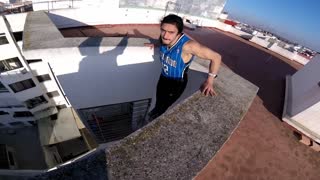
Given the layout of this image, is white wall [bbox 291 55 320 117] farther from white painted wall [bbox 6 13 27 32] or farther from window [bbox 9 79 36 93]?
window [bbox 9 79 36 93]

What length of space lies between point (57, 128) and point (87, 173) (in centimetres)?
1425

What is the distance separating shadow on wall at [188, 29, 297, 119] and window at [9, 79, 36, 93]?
33.7 ft

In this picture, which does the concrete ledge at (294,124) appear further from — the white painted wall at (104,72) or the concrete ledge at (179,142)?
the white painted wall at (104,72)

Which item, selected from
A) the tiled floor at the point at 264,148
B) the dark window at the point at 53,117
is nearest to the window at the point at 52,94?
the dark window at the point at 53,117

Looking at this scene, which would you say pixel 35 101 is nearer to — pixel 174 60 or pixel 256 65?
pixel 174 60

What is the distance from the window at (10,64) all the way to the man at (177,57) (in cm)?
971

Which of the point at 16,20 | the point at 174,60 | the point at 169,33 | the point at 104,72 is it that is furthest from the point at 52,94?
the point at 169,33

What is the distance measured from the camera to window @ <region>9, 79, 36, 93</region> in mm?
11877

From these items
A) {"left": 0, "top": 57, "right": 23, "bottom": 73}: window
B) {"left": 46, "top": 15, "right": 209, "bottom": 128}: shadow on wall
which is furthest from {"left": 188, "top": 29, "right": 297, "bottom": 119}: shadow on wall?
{"left": 0, "top": 57, "right": 23, "bottom": 73}: window

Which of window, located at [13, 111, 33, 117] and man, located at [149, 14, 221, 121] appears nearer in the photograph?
man, located at [149, 14, 221, 121]

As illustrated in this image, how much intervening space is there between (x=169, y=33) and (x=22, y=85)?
1226 centimetres

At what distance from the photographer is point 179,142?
261 centimetres

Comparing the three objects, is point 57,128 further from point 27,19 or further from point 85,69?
point 85,69

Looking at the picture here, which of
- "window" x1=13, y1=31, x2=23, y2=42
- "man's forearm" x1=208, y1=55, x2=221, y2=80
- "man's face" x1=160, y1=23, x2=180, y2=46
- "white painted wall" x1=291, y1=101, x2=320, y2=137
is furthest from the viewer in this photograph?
"window" x1=13, y1=31, x2=23, y2=42
